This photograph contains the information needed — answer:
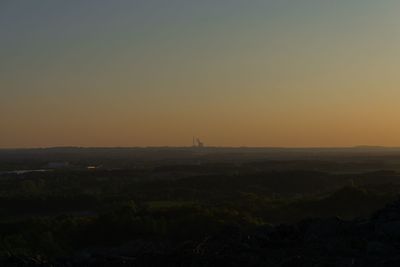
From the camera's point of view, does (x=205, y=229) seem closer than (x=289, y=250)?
No

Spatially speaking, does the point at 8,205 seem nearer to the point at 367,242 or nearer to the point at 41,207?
the point at 41,207

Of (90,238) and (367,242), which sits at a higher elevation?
(367,242)

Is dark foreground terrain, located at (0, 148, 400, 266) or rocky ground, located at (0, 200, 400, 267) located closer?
rocky ground, located at (0, 200, 400, 267)

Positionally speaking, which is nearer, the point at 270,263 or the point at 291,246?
the point at 270,263

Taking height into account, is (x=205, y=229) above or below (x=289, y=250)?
below

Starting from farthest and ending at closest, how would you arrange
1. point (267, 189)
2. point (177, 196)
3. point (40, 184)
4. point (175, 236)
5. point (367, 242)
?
point (40, 184)
point (267, 189)
point (177, 196)
point (175, 236)
point (367, 242)

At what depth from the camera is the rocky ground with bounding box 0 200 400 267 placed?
36.6 ft

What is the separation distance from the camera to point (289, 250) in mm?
12172

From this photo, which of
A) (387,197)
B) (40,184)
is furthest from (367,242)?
(40,184)

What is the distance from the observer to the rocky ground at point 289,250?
11.2 m

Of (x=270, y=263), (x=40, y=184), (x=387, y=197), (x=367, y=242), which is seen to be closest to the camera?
(x=270, y=263)

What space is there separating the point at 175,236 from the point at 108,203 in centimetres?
2533

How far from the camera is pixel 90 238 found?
26.5 meters

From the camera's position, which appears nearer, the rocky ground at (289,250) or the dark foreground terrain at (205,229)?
the rocky ground at (289,250)
